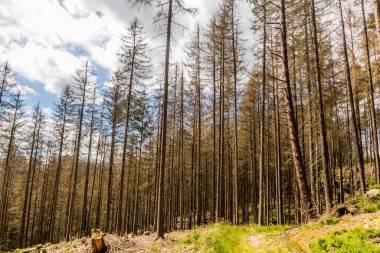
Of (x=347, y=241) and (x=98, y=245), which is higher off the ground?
(x=347, y=241)

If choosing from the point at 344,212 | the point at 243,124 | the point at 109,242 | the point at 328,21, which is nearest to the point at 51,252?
the point at 109,242

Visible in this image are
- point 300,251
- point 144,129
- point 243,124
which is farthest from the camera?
point 243,124

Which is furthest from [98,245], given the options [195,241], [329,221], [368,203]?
[368,203]

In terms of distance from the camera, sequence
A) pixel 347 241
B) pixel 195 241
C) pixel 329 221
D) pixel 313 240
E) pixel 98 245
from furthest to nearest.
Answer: pixel 98 245 → pixel 195 241 → pixel 329 221 → pixel 313 240 → pixel 347 241

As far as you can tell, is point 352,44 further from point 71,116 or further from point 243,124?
point 71,116

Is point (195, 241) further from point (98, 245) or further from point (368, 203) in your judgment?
point (368, 203)

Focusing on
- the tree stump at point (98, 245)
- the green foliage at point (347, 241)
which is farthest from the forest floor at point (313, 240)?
the tree stump at point (98, 245)

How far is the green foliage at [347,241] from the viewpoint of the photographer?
16.3 ft

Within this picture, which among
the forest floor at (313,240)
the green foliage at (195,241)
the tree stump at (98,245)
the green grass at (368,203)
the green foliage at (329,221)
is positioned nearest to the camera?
the forest floor at (313,240)

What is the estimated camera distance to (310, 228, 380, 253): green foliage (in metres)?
4.95

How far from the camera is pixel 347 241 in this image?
17.4 ft

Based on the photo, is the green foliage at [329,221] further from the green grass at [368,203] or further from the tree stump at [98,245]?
the tree stump at [98,245]

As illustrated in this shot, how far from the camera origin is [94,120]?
27.5 meters

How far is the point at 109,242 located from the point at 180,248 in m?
3.01
